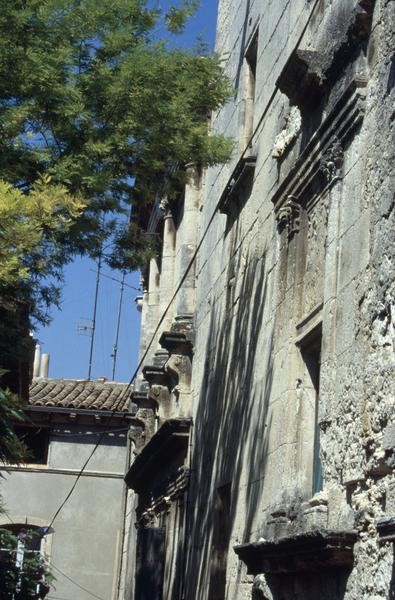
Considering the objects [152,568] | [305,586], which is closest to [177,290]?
[152,568]

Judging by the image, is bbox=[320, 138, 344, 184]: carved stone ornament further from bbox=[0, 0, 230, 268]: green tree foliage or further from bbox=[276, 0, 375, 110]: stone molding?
bbox=[0, 0, 230, 268]: green tree foliage

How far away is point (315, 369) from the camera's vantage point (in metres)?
11.0

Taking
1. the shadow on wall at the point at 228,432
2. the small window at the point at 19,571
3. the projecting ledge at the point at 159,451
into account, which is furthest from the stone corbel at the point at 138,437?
the small window at the point at 19,571

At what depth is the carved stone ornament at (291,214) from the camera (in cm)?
1150

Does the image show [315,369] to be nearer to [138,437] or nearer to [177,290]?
[177,290]

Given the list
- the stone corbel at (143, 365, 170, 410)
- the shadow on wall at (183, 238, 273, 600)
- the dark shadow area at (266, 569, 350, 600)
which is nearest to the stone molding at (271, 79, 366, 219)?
the shadow on wall at (183, 238, 273, 600)

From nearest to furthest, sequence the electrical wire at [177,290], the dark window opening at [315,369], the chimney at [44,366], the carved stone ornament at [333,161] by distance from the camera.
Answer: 1. the carved stone ornament at [333,161]
2. the dark window opening at [315,369]
3. the electrical wire at [177,290]
4. the chimney at [44,366]

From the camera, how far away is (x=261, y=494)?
38.7 ft

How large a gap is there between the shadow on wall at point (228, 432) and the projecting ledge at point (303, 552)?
128cm

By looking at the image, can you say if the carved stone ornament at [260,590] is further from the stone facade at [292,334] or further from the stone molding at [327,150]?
the stone molding at [327,150]

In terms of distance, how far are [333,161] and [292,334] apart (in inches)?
71.5

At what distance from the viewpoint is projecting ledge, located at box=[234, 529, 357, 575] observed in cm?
854

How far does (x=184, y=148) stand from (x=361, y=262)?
139 inches

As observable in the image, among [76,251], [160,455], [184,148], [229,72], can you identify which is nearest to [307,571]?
[76,251]
